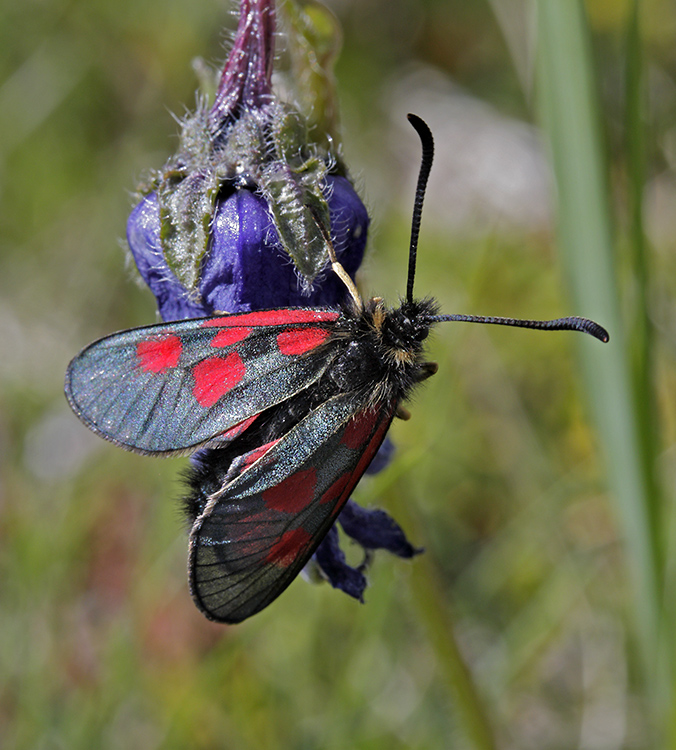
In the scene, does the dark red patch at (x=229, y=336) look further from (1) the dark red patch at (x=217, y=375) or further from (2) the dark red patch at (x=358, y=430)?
(2) the dark red patch at (x=358, y=430)

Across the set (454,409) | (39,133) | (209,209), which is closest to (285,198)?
(209,209)

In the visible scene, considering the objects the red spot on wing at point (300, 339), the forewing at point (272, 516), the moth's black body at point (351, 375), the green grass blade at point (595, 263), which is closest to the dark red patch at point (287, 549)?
the forewing at point (272, 516)

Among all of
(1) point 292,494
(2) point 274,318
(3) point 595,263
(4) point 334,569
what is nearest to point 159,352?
(2) point 274,318

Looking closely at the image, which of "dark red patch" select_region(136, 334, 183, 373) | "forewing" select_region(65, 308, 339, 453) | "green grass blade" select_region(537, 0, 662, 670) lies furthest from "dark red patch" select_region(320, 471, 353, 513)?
"green grass blade" select_region(537, 0, 662, 670)

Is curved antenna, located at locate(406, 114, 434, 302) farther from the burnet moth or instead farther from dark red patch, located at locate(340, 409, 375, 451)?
dark red patch, located at locate(340, 409, 375, 451)

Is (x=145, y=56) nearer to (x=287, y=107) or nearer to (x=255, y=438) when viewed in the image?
(x=287, y=107)

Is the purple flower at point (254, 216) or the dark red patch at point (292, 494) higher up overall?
the purple flower at point (254, 216)
